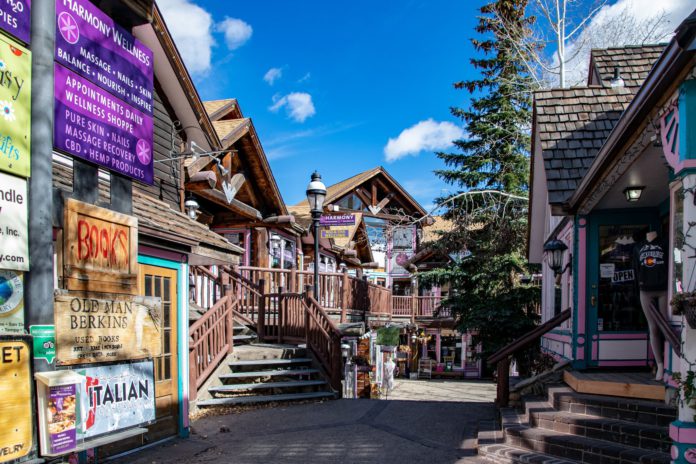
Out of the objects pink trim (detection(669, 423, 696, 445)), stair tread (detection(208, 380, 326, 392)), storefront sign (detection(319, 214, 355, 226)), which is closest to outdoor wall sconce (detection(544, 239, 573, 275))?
stair tread (detection(208, 380, 326, 392))

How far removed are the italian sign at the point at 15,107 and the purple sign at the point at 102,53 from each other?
44 centimetres

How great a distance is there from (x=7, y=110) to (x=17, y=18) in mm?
533

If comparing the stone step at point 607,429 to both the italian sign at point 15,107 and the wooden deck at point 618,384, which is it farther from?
A: the italian sign at point 15,107

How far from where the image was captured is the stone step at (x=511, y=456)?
5967 mm

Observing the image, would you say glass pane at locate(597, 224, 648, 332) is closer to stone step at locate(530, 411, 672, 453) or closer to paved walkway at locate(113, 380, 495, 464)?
stone step at locate(530, 411, 672, 453)

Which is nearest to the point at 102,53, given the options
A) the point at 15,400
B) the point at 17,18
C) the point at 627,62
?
the point at 17,18

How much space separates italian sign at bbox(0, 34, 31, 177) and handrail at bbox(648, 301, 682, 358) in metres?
5.26

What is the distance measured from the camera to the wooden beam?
14781mm

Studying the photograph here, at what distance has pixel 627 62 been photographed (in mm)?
11320

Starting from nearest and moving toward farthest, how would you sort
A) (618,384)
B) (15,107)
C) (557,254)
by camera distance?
(15,107) < (618,384) < (557,254)

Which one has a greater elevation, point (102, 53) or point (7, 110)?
point (102, 53)

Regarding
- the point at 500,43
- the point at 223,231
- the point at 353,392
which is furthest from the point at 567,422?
the point at 500,43

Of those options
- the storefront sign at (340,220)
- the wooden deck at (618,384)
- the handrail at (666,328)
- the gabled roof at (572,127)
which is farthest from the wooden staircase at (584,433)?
the storefront sign at (340,220)

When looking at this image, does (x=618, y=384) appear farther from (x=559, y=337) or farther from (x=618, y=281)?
(x=559, y=337)
